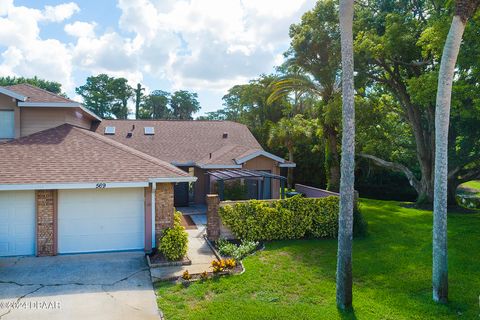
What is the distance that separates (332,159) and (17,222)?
18.8 meters

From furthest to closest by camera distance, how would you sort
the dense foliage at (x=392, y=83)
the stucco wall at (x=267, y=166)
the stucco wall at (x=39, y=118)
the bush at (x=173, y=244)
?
1. the stucco wall at (x=267, y=166)
2. the dense foliage at (x=392, y=83)
3. the stucco wall at (x=39, y=118)
4. the bush at (x=173, y=244)

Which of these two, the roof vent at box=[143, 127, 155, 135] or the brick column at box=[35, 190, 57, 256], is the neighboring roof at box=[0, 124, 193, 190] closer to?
the brick column at box=[35, 190, 57, 256]

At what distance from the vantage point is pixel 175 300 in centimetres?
875

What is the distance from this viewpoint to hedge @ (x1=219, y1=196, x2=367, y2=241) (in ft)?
45.0

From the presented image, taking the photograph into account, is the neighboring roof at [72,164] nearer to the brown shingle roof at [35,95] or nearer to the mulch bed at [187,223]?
the brown shingle roof at [35,95]

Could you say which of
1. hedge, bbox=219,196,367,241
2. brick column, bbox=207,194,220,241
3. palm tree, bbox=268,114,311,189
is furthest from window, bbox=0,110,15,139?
palm tree, bbox=268,114,311,189

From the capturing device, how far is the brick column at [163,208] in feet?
41.1

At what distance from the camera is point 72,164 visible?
12617mm

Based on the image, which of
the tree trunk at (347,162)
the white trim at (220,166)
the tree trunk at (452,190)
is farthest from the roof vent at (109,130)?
the tree trunk at (452,190)

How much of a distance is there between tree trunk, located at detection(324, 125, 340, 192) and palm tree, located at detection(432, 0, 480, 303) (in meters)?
16.3

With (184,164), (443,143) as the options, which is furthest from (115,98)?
(443,143)

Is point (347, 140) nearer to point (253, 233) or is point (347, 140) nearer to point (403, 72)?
point (253, 233)

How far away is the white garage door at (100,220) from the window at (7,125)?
223 inches

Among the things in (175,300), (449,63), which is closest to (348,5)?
(449,63)
